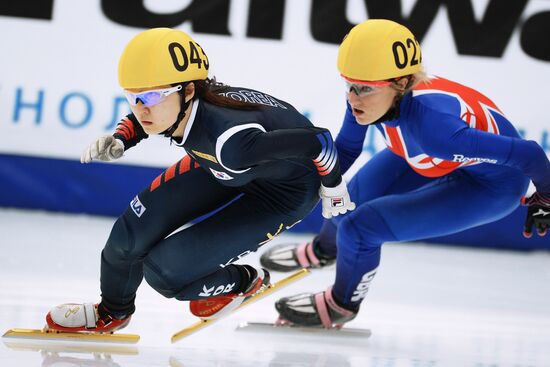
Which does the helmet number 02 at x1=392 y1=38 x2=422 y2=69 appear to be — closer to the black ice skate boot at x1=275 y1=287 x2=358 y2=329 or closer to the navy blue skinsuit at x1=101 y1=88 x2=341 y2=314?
the navy blue skinsuit at x1=101 y1=88 x2=341 y2=314

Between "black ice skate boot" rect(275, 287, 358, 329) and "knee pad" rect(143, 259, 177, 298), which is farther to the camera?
"black ice skate boot" rect(275, 287, 358, 329)

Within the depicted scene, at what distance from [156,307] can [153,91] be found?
1309 millimetres

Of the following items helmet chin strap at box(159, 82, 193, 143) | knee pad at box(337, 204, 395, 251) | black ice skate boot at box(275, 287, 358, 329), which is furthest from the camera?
black ice skate boot at box(275, 287, 358, 329)

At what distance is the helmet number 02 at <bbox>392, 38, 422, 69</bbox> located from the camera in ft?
11.4

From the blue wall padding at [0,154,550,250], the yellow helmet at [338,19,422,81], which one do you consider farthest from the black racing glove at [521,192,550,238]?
the blue wall padding at [0,154,550,250]

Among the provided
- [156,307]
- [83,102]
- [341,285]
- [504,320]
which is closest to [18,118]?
[83,102]

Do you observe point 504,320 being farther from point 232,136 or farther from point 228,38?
point 228,38

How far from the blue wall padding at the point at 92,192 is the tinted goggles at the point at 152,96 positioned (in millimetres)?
2957

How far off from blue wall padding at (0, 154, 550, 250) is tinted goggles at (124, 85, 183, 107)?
296 centimetres

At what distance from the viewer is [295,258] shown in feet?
15.8

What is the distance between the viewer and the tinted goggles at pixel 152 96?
3137 millimetres

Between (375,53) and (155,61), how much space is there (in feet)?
2.84

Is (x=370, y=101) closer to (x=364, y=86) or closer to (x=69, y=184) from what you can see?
(x=364, y=86)

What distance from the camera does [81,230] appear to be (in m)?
5.71
